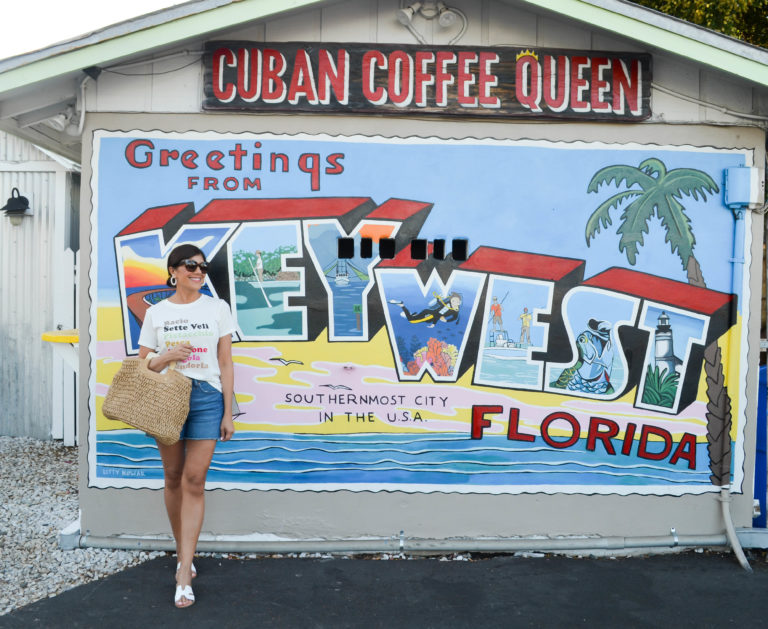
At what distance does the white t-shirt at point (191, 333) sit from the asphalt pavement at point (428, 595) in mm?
1295

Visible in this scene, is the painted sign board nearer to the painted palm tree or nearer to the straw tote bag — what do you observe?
the painted palm tree

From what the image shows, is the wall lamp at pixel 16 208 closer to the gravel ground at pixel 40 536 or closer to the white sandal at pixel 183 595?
the gravel ground at pixel 40 536

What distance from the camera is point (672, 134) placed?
474 centimetres

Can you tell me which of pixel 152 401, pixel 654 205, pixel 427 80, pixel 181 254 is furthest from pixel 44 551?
pixel 654 205

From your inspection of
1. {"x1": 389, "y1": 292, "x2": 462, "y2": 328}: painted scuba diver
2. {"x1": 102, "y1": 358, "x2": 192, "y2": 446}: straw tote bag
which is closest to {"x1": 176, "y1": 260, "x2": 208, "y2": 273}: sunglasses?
{"x1": 102, "y1": 358, "x2": 192, "y2": 446}: straw tote bag

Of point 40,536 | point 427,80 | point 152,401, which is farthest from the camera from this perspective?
point 40,536

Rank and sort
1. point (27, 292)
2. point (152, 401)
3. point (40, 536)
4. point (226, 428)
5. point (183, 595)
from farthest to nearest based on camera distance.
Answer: point (27, 292) → point (40, 536) → point (226, 428) → point (183, 595) → point (152, 401)

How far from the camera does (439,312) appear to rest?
186 inches

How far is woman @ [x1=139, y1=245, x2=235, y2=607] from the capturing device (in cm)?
393

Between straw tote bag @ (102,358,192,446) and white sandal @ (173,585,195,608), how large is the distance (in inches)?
33.8

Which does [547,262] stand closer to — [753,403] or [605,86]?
[605,86]

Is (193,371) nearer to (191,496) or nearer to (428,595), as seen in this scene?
(191,496)

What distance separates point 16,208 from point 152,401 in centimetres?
533

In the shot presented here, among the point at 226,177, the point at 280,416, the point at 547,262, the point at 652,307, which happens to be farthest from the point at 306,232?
the point at 652,307
